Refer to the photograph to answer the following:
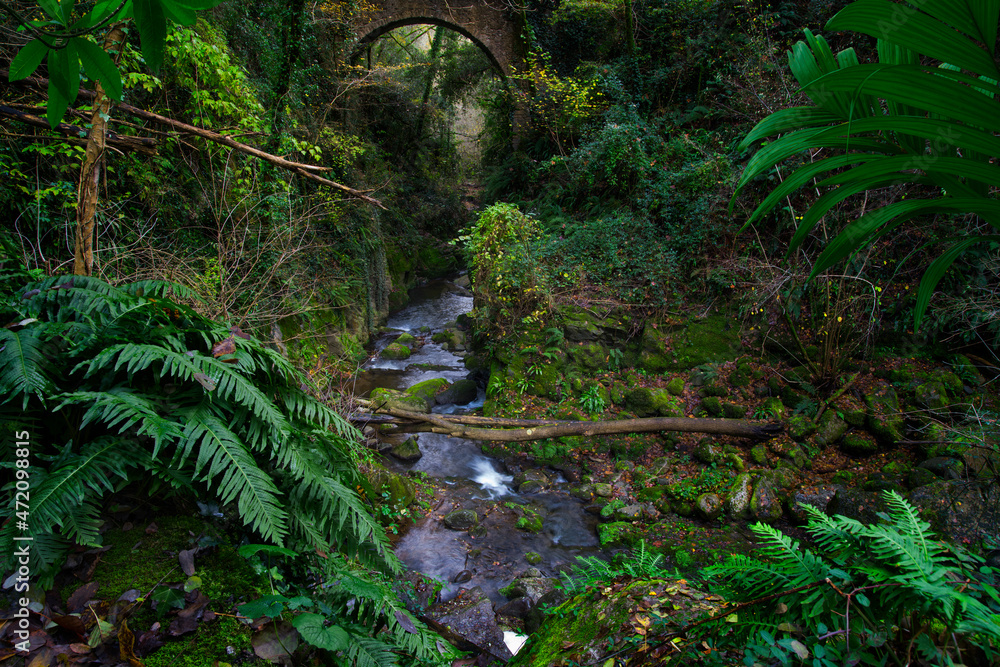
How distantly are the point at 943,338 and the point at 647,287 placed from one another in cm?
409

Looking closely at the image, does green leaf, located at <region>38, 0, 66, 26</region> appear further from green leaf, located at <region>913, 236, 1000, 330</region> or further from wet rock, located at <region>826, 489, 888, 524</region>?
wet rock, located at <region>826, 489, 888, 524</region>

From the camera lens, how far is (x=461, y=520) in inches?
205

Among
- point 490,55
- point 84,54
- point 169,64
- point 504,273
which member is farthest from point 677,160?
point 84,54

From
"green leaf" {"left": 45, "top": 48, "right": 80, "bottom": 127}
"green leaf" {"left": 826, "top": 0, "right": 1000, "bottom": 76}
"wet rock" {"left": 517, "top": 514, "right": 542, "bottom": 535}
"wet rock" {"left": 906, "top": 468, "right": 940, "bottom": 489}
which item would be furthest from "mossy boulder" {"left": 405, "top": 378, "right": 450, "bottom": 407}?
"green leaf" {"left": 826, "top": 0, "right": 1000, "bottom": 76}

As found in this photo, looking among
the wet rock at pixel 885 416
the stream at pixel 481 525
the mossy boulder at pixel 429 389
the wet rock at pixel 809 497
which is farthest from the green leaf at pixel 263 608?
the wet rock at pixel 885 416

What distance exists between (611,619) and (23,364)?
255 centimetres

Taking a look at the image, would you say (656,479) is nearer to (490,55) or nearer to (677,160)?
(677,160)

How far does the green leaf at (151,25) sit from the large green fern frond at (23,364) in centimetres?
155

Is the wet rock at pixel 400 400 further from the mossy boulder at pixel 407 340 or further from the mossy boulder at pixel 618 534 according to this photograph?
the mossy boulder at pixel 618 534

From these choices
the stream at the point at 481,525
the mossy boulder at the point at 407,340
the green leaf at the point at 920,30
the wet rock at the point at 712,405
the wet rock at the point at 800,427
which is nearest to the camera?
the green leaf at the point at 920,30

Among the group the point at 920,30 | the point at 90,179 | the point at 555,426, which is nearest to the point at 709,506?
the point at 555,426

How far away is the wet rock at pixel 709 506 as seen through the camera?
513 centimetres

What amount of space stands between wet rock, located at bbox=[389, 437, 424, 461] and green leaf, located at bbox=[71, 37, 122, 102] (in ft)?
19.7

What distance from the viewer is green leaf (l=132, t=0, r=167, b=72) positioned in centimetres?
70
